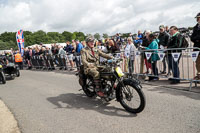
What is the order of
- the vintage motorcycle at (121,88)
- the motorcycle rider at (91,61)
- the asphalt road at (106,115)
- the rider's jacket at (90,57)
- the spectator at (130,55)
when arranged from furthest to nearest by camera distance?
1. the spectator at (130,55)
2. the rider's jacket at (90,57)
3. the motorcycle rider at (91,61)
4. the vintage motorcycle at (121,88)
5. the asphalt road at (106,115)

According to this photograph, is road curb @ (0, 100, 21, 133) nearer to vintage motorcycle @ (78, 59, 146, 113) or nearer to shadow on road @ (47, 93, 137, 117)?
shadow on road @ (47, 93, 137, 117)

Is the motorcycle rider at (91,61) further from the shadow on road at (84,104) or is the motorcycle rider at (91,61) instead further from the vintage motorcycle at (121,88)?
the shadow on road at (84,104)

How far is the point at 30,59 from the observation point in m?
15.8

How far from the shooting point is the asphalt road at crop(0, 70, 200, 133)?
10.3ft

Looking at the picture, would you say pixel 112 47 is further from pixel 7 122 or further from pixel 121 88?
pixel 7 122

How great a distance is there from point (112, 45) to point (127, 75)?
12.9 ft

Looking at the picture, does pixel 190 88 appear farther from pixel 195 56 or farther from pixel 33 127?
pixel 33 127

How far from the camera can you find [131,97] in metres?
3.76

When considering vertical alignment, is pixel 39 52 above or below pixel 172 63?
above

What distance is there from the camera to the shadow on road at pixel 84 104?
389cm

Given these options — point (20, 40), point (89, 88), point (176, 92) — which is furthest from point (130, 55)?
point (20, 40)

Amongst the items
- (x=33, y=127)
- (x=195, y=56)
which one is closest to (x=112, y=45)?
(x=195, y=56)

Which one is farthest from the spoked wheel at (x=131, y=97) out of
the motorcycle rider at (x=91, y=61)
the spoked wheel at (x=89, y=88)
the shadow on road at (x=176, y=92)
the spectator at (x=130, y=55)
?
the spectator at (x=130, y=55)

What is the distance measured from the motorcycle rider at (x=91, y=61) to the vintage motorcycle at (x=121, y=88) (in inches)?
5.5
